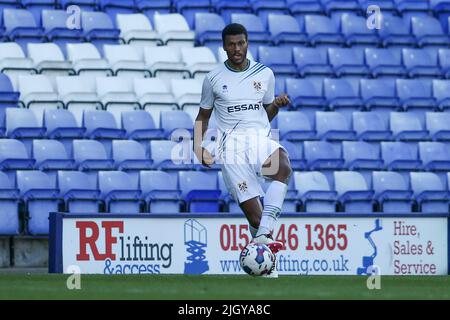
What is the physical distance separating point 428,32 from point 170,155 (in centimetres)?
680

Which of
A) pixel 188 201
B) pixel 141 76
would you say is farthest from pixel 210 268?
A: pixel 141 76

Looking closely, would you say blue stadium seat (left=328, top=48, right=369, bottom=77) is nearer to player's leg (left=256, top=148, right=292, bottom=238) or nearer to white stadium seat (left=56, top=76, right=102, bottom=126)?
white stadium seat (left=56, top=76, right=102, bottom=126)

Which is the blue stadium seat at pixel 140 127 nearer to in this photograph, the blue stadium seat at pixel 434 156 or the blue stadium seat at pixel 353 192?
the blue stadium seat at pixel 353 192

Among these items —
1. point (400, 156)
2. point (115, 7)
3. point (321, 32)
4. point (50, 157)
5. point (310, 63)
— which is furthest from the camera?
point (321, 32)

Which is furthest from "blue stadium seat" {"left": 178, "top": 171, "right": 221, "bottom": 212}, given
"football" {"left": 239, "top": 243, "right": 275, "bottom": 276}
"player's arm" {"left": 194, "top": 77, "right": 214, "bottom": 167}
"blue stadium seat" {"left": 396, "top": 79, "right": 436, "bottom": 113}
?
"football" {"left": 239, "top": 243, "right": 275, "bottom": 276}

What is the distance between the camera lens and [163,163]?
1817cm

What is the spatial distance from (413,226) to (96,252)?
4232mm

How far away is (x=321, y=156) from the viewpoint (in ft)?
62.5

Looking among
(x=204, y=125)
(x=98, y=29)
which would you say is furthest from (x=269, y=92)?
(x=98, y=29)

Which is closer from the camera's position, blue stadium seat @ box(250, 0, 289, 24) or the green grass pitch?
the green grass pitch

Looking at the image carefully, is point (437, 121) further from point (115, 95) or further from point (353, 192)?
point (115, 95)

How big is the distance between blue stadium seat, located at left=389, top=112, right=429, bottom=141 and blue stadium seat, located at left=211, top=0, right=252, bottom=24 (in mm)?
3686

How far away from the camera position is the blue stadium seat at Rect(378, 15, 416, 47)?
2228 centimetres

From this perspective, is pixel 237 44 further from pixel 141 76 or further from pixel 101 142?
pixel 141 76
